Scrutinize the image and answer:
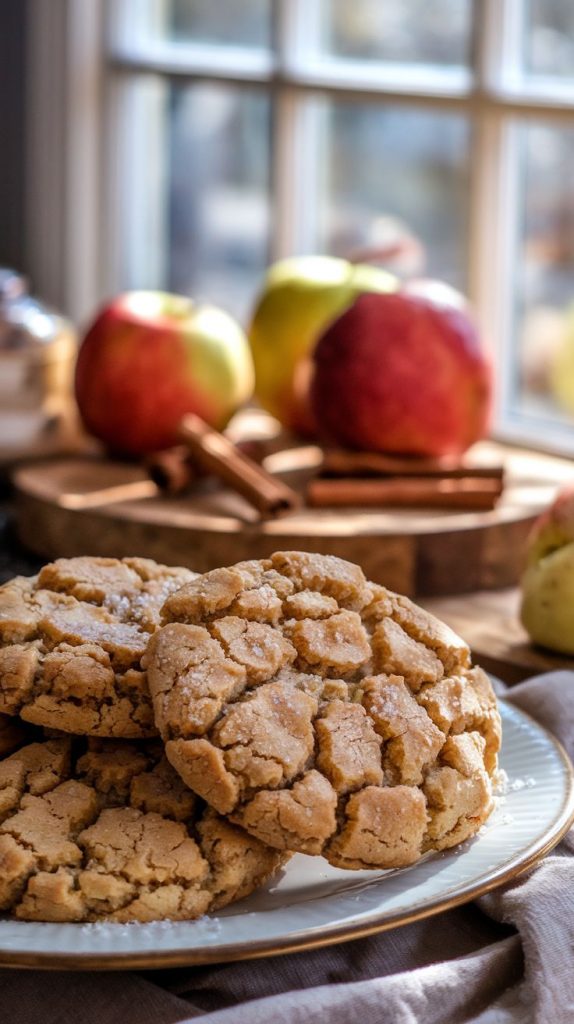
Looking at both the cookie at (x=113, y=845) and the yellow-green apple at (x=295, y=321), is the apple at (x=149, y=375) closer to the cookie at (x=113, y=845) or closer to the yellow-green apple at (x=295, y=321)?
the yellow-green apple at (x=295, y=321)

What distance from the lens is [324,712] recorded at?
87 centimetres

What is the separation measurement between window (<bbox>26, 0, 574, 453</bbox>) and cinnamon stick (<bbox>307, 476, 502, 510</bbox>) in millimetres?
381

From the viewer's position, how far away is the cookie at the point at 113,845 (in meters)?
0.80

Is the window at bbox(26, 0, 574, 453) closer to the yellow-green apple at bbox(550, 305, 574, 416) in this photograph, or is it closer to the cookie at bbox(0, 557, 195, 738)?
the yellow-green apple at bbox(550, 305, 574, 416)

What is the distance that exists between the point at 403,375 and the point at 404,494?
0.16 meters

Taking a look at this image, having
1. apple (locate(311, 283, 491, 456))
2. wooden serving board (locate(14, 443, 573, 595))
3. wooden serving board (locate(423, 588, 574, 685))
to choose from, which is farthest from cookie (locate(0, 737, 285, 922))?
apple (locate(311, 283, 491, 456))

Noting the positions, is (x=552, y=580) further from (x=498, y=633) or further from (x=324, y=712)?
(x=324, y=712)

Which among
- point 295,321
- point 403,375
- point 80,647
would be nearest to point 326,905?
point 80,647

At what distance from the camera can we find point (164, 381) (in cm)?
182

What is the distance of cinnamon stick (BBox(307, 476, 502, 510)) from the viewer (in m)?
1.61

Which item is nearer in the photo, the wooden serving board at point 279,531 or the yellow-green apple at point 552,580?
the yellow-green apple at point 552,580

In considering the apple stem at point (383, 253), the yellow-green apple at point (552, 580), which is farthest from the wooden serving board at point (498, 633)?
the apple stem at point (383, 253)

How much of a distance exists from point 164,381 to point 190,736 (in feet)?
3.46

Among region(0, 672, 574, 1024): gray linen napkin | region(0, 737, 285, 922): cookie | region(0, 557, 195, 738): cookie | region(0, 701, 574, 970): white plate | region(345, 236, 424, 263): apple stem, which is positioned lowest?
region(0, 672, 574, 1024): gray linen napkin
